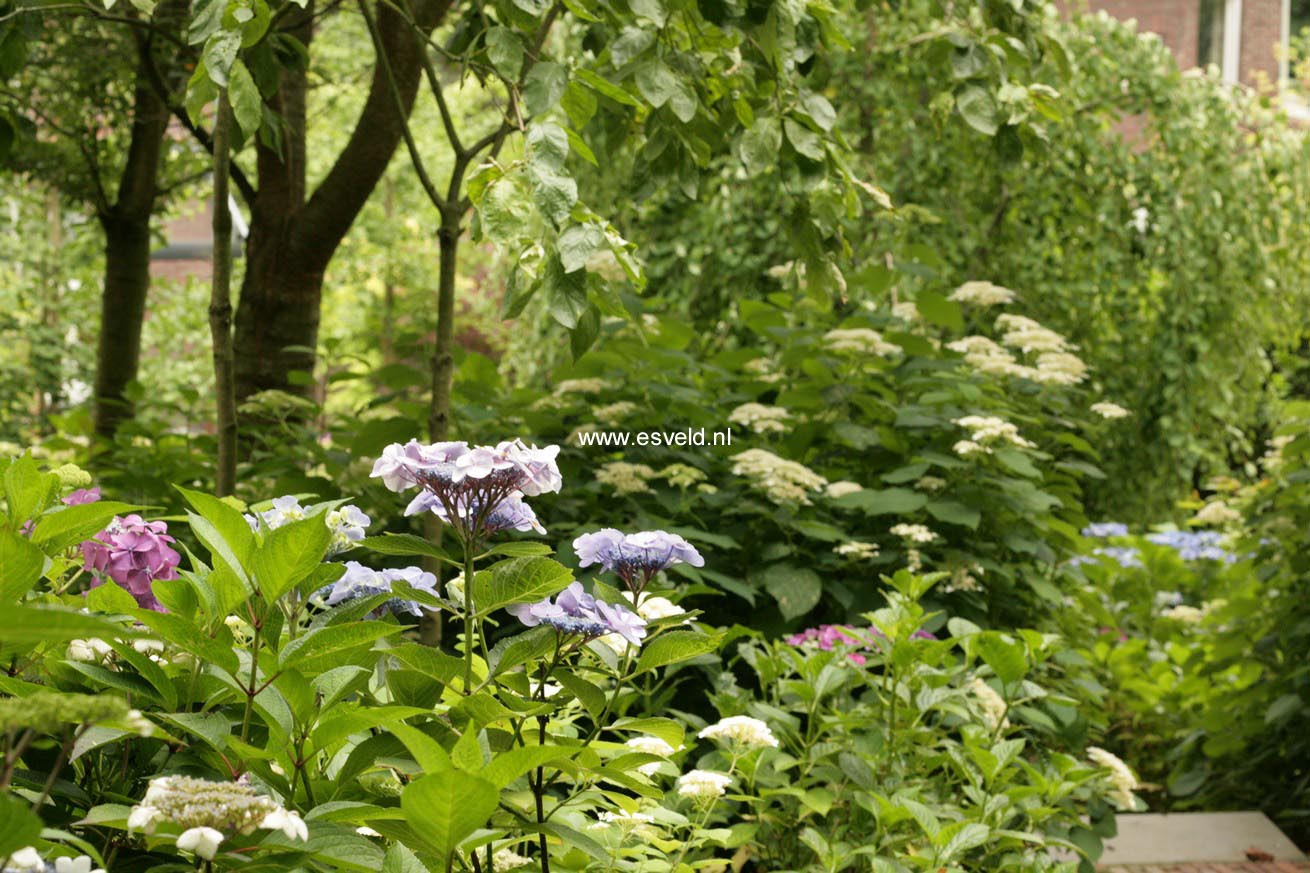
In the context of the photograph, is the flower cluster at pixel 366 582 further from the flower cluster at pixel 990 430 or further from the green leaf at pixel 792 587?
the flower cluster at pixel 990 430

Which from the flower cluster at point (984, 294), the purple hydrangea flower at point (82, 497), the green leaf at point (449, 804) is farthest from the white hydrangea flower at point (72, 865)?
the flower cluster at point (984, 294)

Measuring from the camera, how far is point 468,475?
1.07 metres

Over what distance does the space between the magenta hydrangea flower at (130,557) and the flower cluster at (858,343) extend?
208 centimetres

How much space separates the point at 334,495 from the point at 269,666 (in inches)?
75.7

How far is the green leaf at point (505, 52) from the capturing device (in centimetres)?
174

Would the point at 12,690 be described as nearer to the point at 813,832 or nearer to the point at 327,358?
the point at 813,832

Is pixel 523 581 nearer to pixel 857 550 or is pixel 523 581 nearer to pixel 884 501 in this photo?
pixel 857 550

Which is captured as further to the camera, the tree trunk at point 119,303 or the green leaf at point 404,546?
the tree trunk at point 119,303

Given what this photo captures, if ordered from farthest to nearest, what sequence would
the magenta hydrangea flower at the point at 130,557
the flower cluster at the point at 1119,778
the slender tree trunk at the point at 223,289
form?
1. the flower cluster at the point at 1119,778
2. the slender tree trunk at the point at 223,289
3. the magenta hydrangea flower at the point at 130,557

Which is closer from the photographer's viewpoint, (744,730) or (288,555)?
(288,555)

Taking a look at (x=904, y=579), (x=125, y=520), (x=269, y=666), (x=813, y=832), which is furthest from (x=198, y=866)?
(x=904, y=579)

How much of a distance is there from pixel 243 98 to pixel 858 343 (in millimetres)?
1879

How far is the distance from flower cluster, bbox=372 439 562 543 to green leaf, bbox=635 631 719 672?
0.58 feet

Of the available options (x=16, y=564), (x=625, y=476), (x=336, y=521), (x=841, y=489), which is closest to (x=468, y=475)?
(x=336, y=521)
